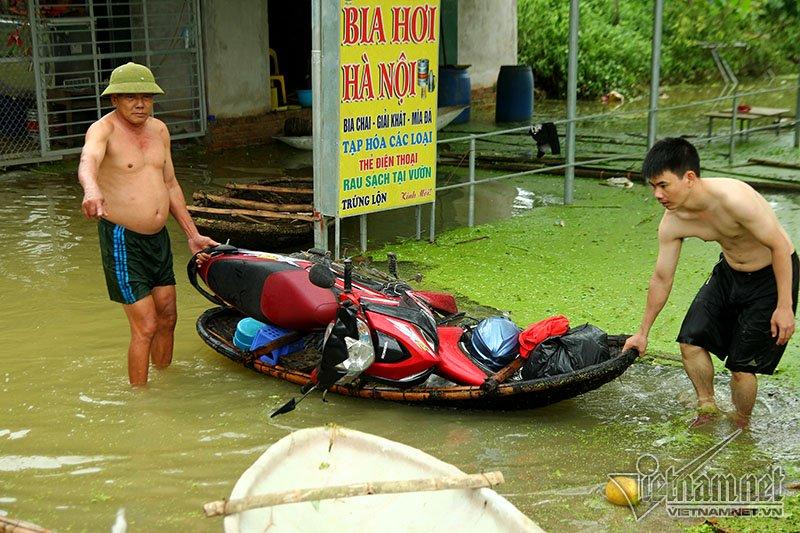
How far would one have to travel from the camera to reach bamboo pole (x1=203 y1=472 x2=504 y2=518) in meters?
3.79

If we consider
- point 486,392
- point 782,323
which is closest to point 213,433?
point 486,392

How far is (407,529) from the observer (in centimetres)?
422

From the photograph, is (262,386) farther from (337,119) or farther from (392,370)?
(337,119)

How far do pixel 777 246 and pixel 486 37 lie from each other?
13.9 meters

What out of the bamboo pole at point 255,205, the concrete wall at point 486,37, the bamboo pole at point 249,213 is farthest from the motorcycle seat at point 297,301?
the concrete wall at point 486,37

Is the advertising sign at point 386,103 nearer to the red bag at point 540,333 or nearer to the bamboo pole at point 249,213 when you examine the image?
the bamboo pole at point 249,213

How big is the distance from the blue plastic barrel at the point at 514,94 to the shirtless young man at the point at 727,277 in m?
11.7

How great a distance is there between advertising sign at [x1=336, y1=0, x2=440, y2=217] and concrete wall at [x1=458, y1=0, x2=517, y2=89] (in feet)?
30.4

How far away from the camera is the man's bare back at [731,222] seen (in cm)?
512

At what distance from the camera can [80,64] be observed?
13.5 m

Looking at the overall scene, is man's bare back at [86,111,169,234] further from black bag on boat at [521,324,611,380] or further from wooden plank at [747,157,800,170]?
wooden plank at [747,157,800,170]

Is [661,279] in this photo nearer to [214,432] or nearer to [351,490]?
[351,490]

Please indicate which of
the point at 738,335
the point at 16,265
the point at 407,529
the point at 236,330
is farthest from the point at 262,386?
the point at 16,265

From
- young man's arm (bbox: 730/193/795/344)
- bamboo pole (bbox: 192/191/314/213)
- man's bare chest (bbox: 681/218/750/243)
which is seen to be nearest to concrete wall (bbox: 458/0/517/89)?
bamboo pole (bbox: 192/191/314/213)
